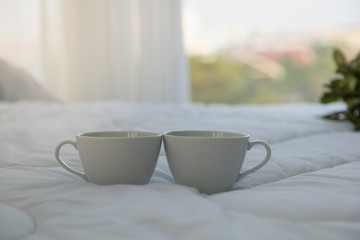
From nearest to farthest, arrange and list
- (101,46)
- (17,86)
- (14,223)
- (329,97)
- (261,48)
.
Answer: (14,223) < (329,97) < (17,86) < (101,46) < (261,48)

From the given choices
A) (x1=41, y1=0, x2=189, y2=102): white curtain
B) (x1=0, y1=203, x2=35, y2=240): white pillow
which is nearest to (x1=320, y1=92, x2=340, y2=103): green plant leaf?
(x1=0, y1=203, x2=35, y2=240): white pillow

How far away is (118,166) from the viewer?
1.60 ft

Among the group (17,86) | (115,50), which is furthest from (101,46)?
(17,86)

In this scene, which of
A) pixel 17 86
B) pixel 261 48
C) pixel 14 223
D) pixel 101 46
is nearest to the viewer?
pixel 14 223

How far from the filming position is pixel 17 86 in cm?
177

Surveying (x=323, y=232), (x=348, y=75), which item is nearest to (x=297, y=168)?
(x=323, y=232)

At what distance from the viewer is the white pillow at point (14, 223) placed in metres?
0.35

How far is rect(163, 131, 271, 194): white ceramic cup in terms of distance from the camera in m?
0.48

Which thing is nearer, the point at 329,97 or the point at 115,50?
the point at 329,97

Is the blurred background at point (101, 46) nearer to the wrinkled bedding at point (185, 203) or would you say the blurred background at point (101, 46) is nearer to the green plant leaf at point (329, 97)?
the green plant leaf at point (329, 97)

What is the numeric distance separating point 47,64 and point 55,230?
94.6 inches

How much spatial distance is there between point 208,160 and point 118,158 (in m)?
0.11

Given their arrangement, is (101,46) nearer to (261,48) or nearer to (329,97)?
(329,97)

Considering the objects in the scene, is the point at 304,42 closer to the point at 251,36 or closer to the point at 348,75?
the point at 251,36
